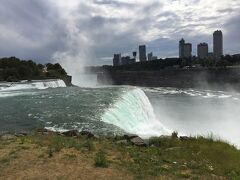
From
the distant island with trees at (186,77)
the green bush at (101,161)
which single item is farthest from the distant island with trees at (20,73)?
the green bush at (101,161)

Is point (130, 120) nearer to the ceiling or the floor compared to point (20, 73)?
nearer to the floor

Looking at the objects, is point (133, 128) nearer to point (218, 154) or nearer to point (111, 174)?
point (218, 154)

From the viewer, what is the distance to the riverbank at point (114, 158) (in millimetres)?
8242

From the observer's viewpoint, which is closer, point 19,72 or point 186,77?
point 19,72

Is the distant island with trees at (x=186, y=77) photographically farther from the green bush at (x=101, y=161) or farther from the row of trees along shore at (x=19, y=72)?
the green bush at (x=101, y=161)

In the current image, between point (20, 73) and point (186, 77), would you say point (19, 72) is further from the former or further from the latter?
point (186, 77)

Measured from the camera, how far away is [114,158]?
371 inches

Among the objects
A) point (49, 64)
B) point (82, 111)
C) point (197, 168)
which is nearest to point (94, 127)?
point (82, 111)

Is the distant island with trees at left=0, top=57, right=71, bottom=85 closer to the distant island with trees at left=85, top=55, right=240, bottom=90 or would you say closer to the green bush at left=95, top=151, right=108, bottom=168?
the distant island with trees at left=85, top=55, right=240, bottom=90

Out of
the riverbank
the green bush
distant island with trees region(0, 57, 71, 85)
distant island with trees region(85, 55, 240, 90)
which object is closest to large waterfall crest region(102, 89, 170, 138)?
the riverbank

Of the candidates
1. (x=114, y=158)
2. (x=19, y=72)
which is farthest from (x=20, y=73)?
(x=114, y=158)

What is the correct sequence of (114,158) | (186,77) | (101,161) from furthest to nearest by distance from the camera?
(186,77) → (114,158) → (101,161)

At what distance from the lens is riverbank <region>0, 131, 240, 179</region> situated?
8.24m

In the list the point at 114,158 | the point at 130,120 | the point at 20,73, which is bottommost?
the point at 130,120
